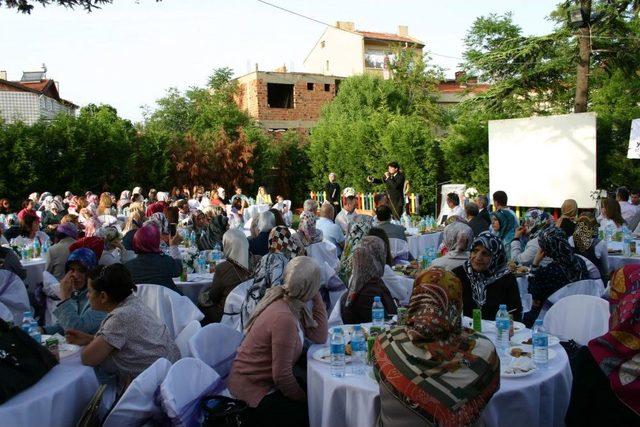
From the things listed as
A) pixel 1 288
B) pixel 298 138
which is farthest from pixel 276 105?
pixel 1 288

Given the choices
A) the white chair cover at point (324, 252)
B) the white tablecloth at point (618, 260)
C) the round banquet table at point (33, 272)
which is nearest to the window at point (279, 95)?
the round banquet table at point (33, 272)

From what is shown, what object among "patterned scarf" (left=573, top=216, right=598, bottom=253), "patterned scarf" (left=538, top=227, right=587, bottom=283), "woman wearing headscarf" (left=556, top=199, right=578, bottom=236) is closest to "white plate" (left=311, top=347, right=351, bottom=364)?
"patterned scarf" (left=538, top=227, right=587, bottom=283)

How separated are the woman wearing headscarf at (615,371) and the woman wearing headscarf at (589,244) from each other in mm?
3795

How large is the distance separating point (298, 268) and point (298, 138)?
22612mm

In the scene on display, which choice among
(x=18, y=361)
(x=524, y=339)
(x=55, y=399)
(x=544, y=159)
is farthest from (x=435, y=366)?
(x=544, y=159)

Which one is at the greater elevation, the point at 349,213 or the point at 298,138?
the point at 298,138

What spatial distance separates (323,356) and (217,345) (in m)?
0.76

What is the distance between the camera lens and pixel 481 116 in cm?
2022

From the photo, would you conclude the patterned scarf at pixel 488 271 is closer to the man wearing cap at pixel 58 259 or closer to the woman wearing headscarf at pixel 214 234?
the man wearing cap at pixel 58 259

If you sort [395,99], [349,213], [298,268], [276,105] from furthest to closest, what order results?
[276,105], [395,99], [349,213], [298,268]

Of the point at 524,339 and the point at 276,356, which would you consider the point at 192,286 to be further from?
the point at 524,339

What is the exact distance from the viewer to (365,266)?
4.57 meters

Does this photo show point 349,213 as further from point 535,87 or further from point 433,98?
point 433,98

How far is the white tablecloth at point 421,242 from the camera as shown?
10.1 meters
